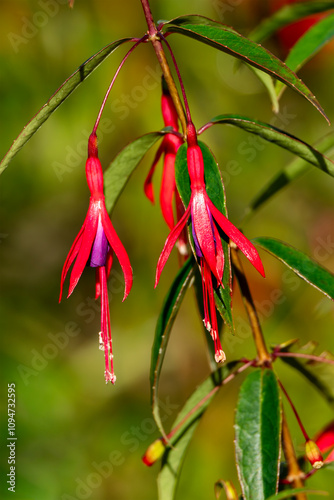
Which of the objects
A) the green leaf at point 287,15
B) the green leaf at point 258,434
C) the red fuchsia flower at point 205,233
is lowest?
the green leaf at point 258,434

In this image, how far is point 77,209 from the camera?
1.92 meters

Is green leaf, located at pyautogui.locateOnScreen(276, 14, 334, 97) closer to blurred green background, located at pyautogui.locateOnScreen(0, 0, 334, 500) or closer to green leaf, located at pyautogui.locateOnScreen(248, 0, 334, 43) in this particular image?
green leaf, located at pyautogui.locateOnScreen(248, 0, 334, 43)

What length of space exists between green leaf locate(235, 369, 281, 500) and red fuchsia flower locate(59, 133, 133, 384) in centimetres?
16

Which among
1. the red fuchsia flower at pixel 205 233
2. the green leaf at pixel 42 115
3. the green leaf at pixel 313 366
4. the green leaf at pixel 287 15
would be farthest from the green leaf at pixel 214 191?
the green leaf at pixel 287 15

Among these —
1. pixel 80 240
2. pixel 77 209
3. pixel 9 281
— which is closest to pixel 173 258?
pixel 77 209

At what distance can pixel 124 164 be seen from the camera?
647mm

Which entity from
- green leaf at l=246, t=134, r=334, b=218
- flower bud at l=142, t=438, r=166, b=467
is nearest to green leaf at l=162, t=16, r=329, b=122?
green leaf at l=246, t=134, r=334, b=218

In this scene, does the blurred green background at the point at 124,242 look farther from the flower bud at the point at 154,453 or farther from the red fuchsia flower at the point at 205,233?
the red fuchsia flower at the point at 205,233

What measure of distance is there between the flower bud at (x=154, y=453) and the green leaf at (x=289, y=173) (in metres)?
0.31

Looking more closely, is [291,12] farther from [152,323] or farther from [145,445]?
[145,445]

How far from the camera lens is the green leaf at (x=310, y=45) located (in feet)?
2.42

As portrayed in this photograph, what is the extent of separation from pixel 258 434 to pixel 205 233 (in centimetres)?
24

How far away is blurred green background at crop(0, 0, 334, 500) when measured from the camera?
1789mm

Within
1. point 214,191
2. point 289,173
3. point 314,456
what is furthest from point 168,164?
point 314,456
